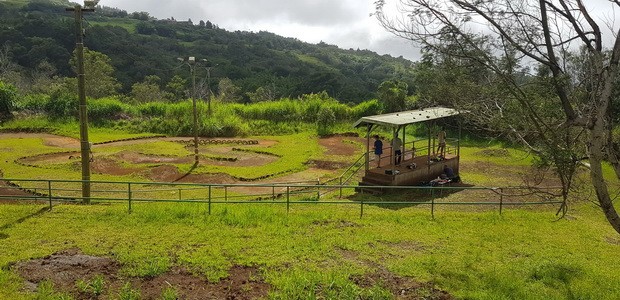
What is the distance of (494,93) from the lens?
28.9 ft

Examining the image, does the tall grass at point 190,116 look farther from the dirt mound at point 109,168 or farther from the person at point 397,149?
the person at point 397,149

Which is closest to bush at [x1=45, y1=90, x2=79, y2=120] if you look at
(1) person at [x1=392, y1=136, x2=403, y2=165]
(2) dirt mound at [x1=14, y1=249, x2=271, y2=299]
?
(1) person at [x1=392, y1=136, x2=403, y2=165]

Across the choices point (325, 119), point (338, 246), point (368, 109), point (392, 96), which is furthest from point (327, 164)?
point (368, 109)

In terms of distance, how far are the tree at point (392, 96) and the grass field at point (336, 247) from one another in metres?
25.6

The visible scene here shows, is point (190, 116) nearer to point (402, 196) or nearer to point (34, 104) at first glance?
point (34, 104)

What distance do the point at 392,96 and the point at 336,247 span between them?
101 feet

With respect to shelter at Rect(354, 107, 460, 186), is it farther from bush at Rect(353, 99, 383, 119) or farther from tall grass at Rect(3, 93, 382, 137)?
bush at Rect(353, 99, 383, 119)

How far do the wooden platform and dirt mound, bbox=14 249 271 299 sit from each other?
33.0ft

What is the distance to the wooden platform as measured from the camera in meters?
18.3

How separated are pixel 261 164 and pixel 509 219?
14663 millimetres

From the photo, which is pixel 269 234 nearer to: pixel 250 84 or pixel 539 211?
pixel 539 211

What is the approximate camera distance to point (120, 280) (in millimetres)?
8391

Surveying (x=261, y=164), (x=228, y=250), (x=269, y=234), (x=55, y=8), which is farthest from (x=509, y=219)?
(x=55, y=8)

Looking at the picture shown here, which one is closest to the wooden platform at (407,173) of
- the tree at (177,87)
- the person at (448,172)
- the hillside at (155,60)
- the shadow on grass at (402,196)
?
the person at (448,172)
